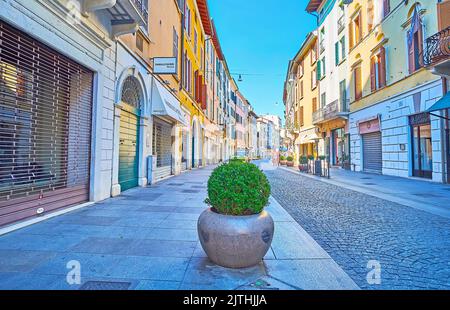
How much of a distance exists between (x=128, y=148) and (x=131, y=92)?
217 centimetres

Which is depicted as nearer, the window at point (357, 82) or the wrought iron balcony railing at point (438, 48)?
the wrought iron balcony railing at point (438, 48)

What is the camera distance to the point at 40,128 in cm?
560

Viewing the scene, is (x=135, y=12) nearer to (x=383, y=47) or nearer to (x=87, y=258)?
(x=87, y=258)

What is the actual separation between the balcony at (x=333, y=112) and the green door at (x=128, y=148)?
16.4 m

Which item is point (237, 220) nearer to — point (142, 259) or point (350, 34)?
point (142, 259)

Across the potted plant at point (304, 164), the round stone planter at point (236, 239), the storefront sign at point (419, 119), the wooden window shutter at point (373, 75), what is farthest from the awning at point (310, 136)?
the round stone planter at point (236, 239)

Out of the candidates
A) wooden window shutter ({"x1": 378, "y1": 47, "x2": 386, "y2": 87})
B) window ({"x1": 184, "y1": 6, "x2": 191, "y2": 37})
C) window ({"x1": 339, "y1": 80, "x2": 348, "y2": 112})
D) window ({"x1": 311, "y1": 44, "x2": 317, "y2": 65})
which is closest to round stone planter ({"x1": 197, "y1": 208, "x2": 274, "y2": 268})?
wooden window shutter ({"x1": 378, "y1": 47, "x2": 386, "y2": 87})

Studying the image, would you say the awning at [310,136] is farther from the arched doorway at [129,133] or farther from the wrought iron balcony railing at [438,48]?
the arched doorway at [129,133]

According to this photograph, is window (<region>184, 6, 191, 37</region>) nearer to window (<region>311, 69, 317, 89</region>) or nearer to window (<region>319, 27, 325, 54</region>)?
window (<region>319, 27, 325, 54</region>)

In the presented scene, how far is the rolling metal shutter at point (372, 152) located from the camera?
1681cm

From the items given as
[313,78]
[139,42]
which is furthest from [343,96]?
[139,42]

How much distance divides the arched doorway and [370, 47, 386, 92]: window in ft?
46.2

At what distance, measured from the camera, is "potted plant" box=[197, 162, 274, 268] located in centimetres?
306
